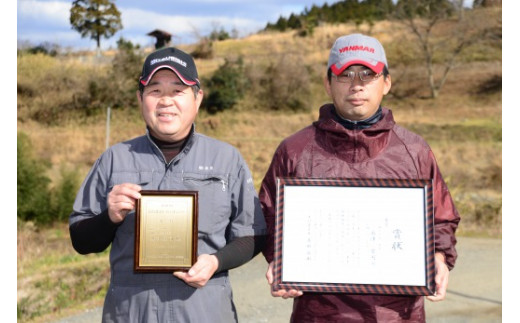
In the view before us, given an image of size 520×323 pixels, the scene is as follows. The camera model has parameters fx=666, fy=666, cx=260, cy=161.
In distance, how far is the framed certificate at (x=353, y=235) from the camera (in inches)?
110

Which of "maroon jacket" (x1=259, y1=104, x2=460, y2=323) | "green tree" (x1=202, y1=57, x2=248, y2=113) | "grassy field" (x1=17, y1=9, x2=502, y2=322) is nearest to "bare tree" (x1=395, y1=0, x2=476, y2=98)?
"grassy field" (x1=17, y1=9, x2=502, y2=322)

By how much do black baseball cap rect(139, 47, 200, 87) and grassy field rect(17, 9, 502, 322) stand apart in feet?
19.4

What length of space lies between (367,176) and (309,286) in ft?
1.80

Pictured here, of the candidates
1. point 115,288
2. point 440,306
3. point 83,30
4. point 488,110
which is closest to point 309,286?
point 115,288

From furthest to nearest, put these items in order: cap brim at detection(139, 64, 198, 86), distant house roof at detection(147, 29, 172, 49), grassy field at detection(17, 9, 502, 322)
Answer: distant house roof at detection(147, 29, 172, 49), grassy field at detection(17, 9, 502, 322), cap brim at detection(139, 64, 198, 86)

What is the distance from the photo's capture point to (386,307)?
289cm

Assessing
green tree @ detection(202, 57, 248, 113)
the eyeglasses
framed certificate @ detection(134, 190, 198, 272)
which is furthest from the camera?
green tree @ detection(202, 57, 248, 113)

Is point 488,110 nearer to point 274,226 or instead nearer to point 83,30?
point 83,30

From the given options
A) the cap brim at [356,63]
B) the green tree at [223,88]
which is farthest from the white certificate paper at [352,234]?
the green tree at [223,88]

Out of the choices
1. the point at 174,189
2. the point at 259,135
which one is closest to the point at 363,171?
the point at 174,189

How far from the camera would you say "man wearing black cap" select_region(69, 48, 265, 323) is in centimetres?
278

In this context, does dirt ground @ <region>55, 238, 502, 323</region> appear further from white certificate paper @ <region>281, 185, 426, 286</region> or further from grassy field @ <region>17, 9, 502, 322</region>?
white certificate paper @ <region>281, 185, 426, 286</region>

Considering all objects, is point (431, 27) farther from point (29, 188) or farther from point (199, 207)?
point (199, 207)

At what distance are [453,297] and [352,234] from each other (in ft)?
18.1
